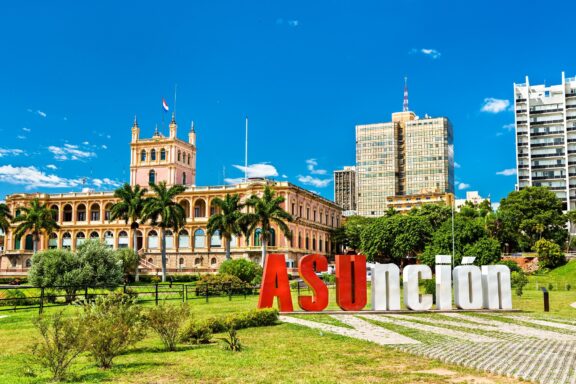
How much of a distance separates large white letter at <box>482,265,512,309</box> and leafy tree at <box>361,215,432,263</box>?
42935 mm

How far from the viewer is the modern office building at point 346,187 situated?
561 ft

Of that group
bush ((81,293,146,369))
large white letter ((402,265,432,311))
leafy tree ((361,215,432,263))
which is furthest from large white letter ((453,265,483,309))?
leafy tree ((361,215,432,263))

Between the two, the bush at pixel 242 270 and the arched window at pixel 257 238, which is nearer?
the bush at pixel 242 270

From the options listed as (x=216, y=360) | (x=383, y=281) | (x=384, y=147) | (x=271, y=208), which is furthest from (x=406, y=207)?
(x=216, y=360)

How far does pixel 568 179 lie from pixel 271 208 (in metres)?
49.2

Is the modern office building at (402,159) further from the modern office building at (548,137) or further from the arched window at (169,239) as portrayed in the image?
→ the arched window at (169,239)

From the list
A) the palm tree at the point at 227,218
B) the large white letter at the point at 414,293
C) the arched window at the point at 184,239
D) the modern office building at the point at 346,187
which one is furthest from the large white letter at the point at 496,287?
the modern office building at the point at 346,187

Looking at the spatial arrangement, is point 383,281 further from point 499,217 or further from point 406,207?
point 406,207

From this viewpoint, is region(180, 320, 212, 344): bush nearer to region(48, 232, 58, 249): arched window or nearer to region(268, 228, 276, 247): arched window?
region(268, 228, 276, 247): arched window

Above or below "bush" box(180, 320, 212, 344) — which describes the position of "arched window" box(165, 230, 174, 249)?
above

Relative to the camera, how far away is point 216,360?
12172 millimetres

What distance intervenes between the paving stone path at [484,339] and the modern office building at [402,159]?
103m

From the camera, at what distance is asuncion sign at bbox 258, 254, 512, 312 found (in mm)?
22656

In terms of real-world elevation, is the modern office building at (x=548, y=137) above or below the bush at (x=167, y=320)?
above
